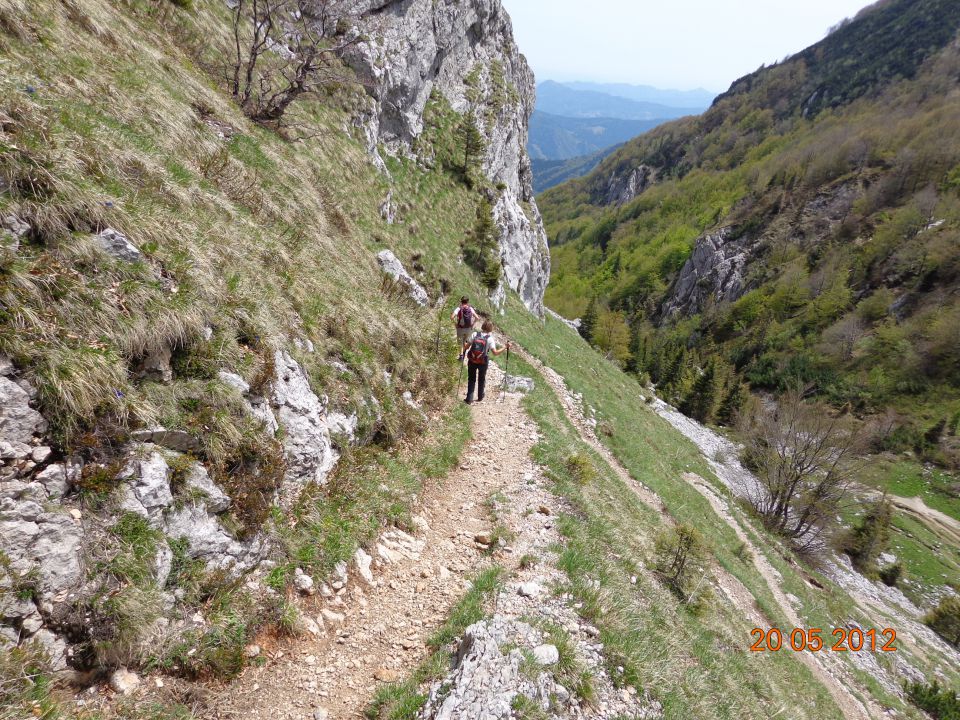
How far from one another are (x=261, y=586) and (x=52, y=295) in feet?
→ 14.7

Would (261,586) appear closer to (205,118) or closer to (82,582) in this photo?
(82,582)

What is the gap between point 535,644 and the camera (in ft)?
19.2

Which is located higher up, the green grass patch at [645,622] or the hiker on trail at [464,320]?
the hiker on trail at [464,320]

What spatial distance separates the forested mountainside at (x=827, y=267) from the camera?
84125 mm

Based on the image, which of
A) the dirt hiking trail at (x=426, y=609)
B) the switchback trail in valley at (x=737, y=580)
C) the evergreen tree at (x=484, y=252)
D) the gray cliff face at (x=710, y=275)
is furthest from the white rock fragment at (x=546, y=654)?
the gray cliff face at (x=710, y=275)

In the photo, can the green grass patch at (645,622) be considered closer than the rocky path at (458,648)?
No

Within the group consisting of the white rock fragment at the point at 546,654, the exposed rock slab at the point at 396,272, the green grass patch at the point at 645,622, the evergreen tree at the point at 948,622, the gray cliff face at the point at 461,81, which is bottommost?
the evergreen tree at the point at 948,622

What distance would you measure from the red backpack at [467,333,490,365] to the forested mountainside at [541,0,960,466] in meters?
77.1

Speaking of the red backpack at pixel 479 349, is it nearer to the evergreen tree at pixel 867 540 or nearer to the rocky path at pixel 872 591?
the rocky path at pixel 872 591

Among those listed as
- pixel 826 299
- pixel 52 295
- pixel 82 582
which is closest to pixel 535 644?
pixel 82 582

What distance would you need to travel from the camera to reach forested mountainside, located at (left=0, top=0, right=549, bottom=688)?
4344mm

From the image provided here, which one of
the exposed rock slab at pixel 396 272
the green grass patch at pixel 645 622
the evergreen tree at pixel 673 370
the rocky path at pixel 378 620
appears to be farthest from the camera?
the evergreen tree at pixel 673 370

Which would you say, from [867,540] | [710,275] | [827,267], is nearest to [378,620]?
[867,540]
